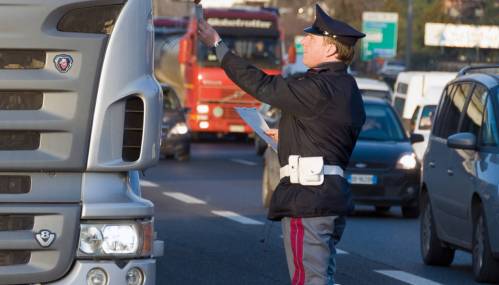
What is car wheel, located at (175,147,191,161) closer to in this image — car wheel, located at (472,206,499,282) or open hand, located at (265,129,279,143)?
car wheel, located at (472,206,499,282)

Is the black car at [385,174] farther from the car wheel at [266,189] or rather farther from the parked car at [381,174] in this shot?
the car wheel at [266,189]

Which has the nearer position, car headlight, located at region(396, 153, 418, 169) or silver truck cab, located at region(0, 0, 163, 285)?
silver truck cab, located at region(0, 0, 163, 285)

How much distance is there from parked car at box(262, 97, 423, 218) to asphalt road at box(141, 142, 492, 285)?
0.98 ft

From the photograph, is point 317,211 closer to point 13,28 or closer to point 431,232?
point 13,28

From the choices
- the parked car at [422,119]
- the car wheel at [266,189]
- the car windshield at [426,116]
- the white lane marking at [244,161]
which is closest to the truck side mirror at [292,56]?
the white lane marking at [244,161]

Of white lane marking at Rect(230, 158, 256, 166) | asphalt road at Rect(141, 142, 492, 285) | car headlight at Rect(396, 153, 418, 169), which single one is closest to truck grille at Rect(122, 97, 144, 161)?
asphalt road at Rect(141, 142, 492, 285)

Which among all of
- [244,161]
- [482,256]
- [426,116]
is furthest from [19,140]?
[244,161]

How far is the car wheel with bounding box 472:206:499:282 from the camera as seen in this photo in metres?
13.1

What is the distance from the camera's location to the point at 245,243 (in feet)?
54.3

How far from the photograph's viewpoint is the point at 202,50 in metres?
41.8

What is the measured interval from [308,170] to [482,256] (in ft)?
18.5

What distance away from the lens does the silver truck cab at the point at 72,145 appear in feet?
24.2

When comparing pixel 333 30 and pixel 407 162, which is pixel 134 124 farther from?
pixel 407 162

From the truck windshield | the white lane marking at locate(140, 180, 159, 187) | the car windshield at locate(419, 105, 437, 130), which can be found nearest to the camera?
the white lane marking at locate(140, 180, 159, 187)
